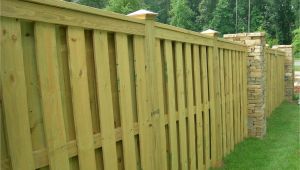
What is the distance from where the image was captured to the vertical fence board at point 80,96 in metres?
2.26

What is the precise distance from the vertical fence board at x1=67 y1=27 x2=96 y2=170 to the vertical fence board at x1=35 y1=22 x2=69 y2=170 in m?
0.15

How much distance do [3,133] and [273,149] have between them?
18.3 ft

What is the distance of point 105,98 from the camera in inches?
103

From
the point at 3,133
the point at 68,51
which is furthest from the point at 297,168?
the point at 3,133

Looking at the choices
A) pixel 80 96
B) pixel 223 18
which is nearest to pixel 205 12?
pixel 223 18

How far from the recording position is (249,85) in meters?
7.60

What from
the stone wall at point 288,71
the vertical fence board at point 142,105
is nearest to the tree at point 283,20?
the stone wall at point 288,71

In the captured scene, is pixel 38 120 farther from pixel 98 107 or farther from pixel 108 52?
pixel 108 52

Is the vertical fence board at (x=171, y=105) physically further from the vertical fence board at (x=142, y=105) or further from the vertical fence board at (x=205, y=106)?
the vertical fence board at (x=205, y=106)

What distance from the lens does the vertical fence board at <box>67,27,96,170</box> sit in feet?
7.40

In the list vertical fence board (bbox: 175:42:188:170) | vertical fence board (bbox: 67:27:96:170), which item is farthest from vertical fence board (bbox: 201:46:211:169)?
vertical fence board (bbox: 67:27:96:170)

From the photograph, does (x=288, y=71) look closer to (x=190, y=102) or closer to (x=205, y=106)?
(x=205, y=106)

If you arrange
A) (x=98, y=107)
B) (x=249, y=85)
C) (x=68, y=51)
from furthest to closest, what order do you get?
1. (x=249, y=85)
2. (x=98, y=107)
3. (x=68, y=51)

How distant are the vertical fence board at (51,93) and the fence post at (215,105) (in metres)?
3.24
